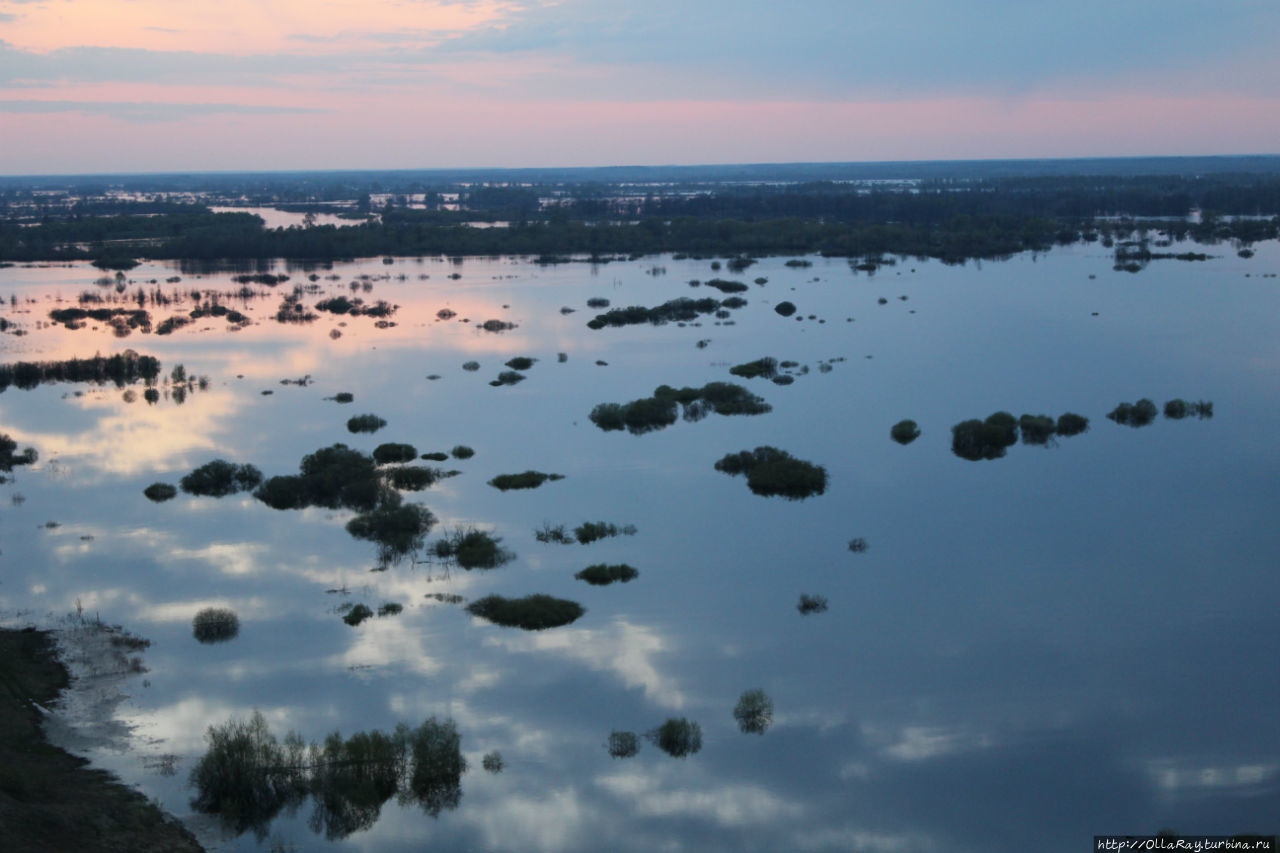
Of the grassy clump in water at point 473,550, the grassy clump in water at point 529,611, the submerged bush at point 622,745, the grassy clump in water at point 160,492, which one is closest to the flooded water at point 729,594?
the submerged bush at point 622,745

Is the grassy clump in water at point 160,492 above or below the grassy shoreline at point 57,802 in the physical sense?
above

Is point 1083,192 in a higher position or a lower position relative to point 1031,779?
higher

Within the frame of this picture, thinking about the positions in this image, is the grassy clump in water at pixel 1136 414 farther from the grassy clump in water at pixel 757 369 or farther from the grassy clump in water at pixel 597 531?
the grassy clump in water at pixel 597 531

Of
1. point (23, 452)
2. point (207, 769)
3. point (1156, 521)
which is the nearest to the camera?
point (207, 769)

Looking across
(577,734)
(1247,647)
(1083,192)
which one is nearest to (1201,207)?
(1083,192)

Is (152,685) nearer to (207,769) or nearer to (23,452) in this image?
(207,769)

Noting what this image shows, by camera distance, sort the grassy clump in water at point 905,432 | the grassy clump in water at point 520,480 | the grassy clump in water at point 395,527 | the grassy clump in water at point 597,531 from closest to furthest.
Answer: the grassy clump in water at point 395,527 < the grassy clump in water at point 597,531 < the grassy clump in water at point 520,480 < the grassy clump in water at point 905,432

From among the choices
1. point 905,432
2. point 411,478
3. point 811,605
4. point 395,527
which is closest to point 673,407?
point 905,432
